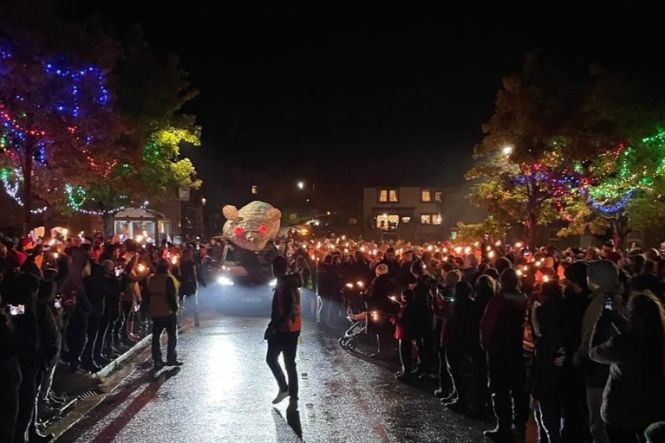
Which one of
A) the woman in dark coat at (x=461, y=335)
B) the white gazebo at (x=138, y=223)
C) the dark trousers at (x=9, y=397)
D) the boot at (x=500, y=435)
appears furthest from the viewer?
the white gazebo at (x=138, y=223)

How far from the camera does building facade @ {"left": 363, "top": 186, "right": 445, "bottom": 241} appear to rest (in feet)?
217

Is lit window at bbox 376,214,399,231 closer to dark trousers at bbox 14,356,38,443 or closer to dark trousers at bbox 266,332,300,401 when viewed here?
dark trousers at bbox 266,332,300,401

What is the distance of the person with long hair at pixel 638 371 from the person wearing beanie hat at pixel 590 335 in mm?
660

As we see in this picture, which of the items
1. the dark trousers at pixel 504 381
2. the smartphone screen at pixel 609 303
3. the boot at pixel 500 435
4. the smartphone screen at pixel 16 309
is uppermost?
the smartphone screen at pixel 609 303

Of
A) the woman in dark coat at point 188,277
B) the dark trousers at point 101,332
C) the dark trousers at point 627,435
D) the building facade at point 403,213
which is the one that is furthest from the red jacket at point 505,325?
the building facade at point 403,213

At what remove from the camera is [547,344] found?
21.5ft

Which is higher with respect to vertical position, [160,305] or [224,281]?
[160,305]

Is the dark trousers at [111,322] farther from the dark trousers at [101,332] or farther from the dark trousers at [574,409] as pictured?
the dark trousers at [574,409]

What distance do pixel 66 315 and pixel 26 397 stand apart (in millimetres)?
3936

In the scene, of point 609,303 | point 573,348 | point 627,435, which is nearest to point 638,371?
point 627,435

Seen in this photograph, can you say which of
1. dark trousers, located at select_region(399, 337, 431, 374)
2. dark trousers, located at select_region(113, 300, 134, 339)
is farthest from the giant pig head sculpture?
dark trousers, located at select_region(399, 337, 431, 374)

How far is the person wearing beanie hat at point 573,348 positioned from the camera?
6.40 m

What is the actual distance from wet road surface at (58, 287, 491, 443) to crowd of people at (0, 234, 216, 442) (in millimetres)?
615

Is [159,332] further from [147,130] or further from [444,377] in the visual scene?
[147,130]
